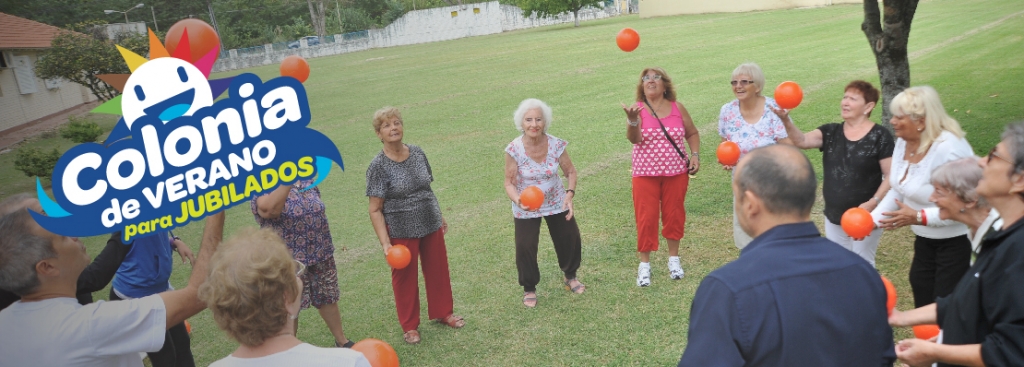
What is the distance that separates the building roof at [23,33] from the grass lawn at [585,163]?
2894 millimetres

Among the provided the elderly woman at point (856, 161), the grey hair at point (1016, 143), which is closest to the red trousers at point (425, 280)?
the elderly woman at point (856, 161)

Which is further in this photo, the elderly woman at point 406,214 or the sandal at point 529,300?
the sandal at point 529,300

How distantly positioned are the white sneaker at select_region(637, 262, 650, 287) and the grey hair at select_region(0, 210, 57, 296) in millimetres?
4660

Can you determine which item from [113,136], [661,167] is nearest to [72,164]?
[113,136]

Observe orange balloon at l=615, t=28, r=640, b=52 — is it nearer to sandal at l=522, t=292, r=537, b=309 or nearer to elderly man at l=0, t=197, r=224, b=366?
sandal at l=522, t=292, r=537, b=309

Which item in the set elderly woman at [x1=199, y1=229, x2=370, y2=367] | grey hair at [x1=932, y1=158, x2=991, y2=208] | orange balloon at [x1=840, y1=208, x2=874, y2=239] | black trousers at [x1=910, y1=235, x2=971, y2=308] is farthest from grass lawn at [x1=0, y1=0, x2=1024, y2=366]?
grey hair at [x1=932, y1=158, x2=991, y2=208]

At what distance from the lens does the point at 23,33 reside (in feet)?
60.3

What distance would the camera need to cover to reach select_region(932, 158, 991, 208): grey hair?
2.94 m

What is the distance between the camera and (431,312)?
5.62m

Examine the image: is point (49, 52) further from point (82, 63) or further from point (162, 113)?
point (162, 113)

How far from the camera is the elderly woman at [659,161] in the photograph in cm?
573

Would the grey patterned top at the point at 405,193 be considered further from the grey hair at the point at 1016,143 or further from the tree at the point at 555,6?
the tree at the point at 555,6

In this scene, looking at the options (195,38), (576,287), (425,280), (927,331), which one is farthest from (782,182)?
(576,287)

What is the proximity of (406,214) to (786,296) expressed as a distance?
3670 millimetres
